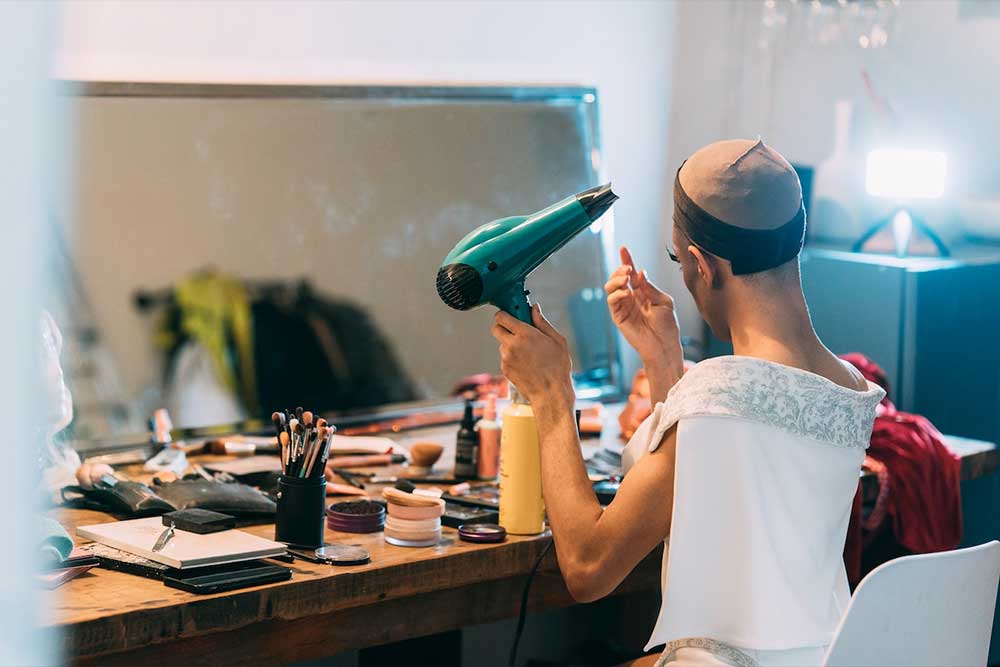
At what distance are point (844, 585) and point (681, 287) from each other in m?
1.88

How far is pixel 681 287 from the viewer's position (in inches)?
139

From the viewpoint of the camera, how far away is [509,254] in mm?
1791

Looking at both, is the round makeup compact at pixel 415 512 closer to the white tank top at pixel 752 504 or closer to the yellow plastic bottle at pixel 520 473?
the yellow plastic bottle at pixel 520 473

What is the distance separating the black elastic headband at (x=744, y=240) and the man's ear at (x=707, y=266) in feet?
0.04

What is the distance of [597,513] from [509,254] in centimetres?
42

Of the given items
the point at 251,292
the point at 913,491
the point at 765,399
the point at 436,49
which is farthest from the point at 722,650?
the point at 436,49

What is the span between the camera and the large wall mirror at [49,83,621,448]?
2.28 meters

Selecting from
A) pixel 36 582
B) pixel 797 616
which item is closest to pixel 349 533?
pixel 797 616

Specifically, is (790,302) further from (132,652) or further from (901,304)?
(901,304)

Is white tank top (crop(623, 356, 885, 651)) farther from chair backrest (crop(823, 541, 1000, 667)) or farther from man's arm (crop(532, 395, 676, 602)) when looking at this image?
chair backrest (crop(823, 541, 1000, 667))

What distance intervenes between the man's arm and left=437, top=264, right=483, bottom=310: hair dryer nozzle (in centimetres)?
22

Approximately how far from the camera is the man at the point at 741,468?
5.03 ft

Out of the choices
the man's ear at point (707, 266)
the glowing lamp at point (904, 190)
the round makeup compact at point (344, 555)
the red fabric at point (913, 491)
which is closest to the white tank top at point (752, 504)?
the man's ear at point (707, 266)

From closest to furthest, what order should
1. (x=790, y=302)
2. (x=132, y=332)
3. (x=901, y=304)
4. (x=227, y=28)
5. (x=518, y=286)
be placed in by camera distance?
(x=790, y=302)
(x=518, y=286)
(x=132, y=332)
(x=227, y=28)
(x=901, y=304)
